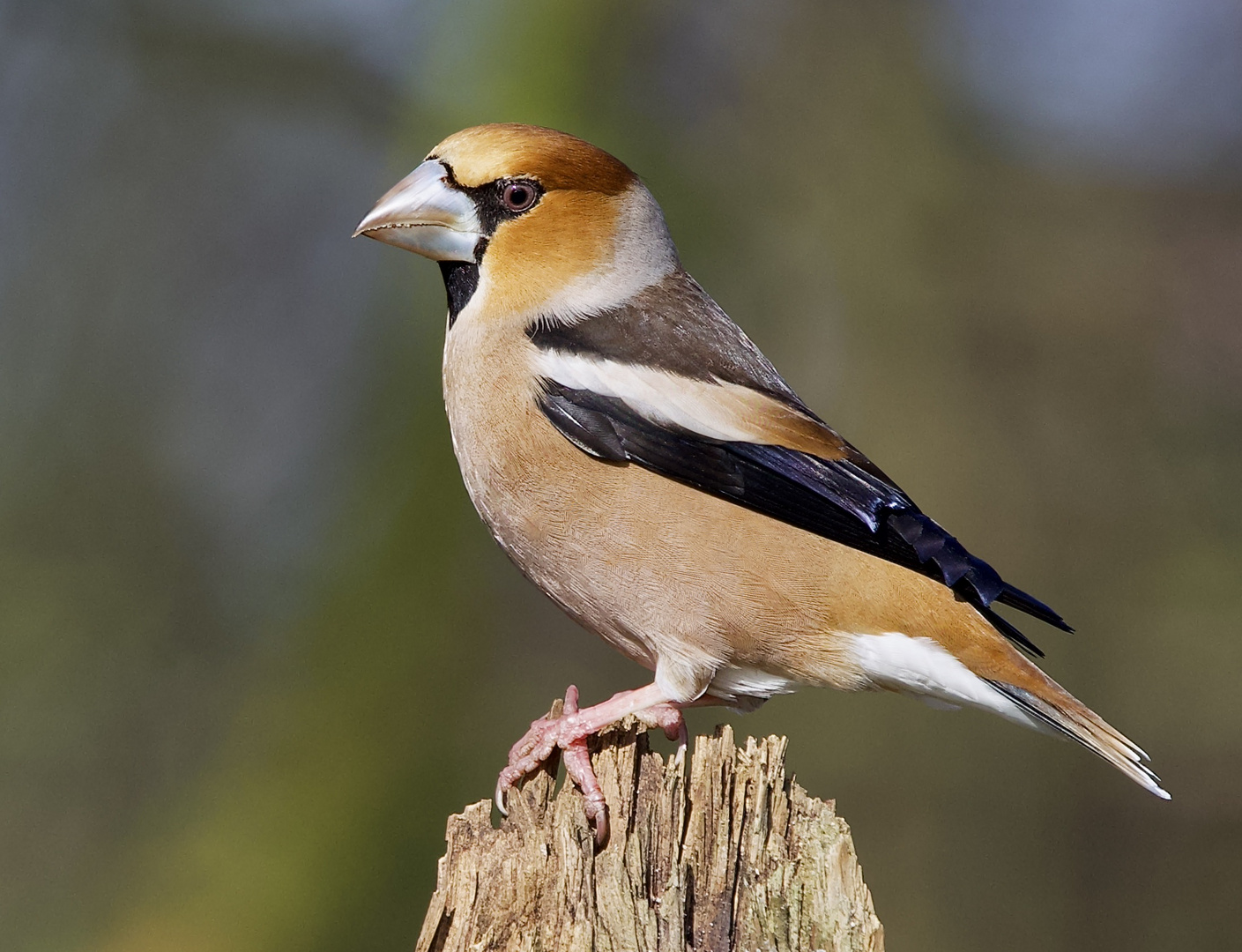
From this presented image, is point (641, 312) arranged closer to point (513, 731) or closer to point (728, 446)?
point (728, 446)

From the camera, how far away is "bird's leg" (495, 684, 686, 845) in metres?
2.99

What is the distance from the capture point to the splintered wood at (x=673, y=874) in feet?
8.50

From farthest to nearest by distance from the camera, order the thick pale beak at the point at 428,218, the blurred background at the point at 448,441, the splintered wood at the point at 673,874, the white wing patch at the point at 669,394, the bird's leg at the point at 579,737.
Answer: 1. the blurred background at the point at 448,441
2. the thick pale beak at the point at 428,218
3. the white wing patch at the point at 669,394
4. the bird's leg at the point at 579,737
5. the splintered wood at the point at 673,874

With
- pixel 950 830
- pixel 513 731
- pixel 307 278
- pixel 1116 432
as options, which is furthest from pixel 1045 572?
pixel 307 278

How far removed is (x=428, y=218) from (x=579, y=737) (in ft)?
5.18

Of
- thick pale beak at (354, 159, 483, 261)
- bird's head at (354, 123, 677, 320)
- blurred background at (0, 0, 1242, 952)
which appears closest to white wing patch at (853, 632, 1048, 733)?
bird's head at (354, 123, 677, 320)

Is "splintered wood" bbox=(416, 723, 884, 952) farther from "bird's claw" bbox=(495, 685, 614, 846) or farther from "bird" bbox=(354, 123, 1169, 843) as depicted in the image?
"bird" bbox=(354, 123, 1169, 843)

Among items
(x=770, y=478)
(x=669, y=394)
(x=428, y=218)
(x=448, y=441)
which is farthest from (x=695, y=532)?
(x=448, y=441)

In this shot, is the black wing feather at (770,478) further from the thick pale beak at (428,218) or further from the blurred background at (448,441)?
the blurred background at (448,441)

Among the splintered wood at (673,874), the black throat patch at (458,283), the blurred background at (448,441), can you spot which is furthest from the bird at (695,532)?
the blurred background at (448,441)

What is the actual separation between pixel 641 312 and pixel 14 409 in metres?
5.66

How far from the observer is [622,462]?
3320mm

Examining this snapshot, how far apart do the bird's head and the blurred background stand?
2.49m

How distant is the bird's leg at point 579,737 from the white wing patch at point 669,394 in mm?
747
